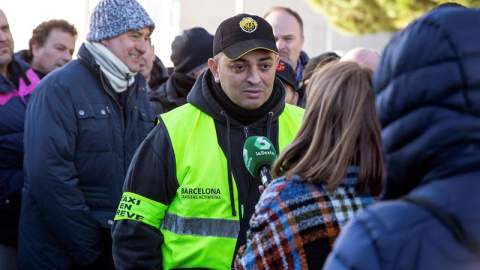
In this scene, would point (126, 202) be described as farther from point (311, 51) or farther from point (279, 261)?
point (311, 51)

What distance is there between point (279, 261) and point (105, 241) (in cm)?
279

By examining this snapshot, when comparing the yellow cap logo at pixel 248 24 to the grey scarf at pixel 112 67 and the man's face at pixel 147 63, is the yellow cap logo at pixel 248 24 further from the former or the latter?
the man's face at pixel 147 63

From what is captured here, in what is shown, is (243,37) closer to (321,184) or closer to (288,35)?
(321,184)

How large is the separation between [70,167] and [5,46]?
4.47 ft

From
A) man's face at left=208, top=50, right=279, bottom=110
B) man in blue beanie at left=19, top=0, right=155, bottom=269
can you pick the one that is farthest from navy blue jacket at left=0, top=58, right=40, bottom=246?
man's face at left=208, top=50, right=279, bottom=110

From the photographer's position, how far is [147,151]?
3947 mm

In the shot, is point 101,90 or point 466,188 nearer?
point 466,188

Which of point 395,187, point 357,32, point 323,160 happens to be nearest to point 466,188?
point 395,187

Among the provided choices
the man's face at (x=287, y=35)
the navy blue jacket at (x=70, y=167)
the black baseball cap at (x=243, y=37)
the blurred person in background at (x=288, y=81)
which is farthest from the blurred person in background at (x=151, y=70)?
the black baseball cap at (x=243, y=37)

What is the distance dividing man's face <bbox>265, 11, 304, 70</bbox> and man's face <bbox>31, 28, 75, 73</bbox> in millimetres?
1862

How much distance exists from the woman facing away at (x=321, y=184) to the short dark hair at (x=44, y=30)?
4969 millimetres

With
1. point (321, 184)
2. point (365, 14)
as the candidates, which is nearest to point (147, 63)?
point (321, 184)

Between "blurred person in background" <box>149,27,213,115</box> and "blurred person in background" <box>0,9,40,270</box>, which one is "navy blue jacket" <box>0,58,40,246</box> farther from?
"blurred person in background" <box>149,27,213,115</box>

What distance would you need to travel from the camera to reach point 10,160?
5.74 meters
